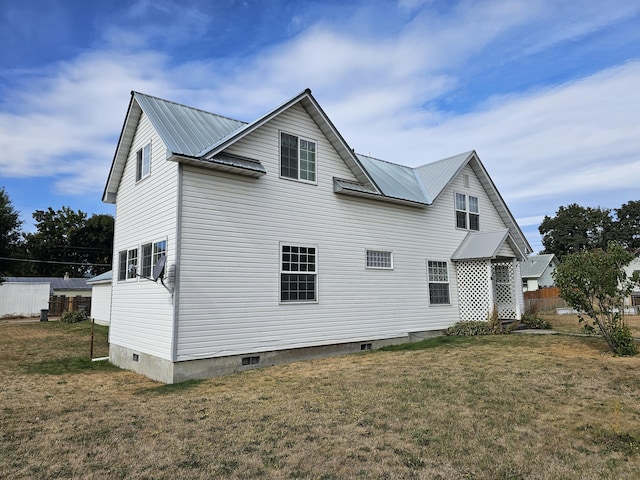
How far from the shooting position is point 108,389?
9.55 m

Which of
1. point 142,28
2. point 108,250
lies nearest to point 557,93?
point 142,28

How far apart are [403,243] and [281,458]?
10739 millimetres

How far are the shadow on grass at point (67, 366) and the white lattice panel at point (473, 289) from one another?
12461 mm

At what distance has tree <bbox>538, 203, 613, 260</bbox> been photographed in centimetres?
6312

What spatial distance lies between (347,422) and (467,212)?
1347 centimetres

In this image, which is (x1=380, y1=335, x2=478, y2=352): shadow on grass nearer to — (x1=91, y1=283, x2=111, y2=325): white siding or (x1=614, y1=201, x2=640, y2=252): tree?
(x1=91, y1=283, x2=111, y2=325): white siding

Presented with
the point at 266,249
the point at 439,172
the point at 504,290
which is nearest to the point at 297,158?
the point at 266,249

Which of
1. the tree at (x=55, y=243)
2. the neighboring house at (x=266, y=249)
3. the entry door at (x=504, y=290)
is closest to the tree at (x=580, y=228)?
the entry door at (x=504, y=290)

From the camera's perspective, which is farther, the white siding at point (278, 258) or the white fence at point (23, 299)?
the white fence at point (23, 299)

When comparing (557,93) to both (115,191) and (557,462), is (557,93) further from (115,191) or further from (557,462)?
(115,191)

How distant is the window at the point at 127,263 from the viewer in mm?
12376

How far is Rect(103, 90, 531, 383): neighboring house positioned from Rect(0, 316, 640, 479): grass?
1.26 metres

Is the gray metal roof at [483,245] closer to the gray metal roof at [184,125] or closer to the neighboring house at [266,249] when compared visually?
the neighboring house at [266,249]

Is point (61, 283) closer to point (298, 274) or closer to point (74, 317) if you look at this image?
point (74, 317)
